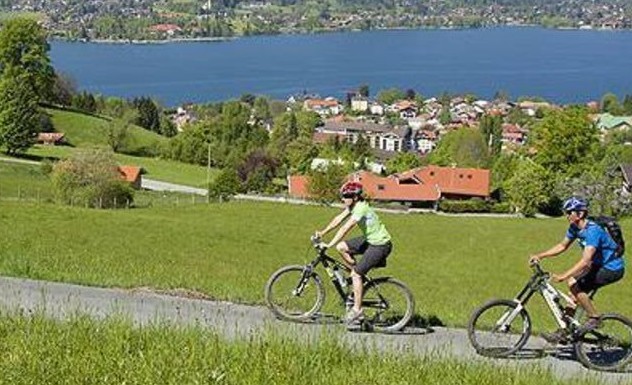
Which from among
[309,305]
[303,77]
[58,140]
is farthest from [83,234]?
[303,77]

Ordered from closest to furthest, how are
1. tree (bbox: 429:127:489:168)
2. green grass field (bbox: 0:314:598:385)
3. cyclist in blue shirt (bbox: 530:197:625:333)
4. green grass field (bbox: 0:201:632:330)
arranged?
green grass field (bbox: 0:314:598:385) → cyclist in blue shirt (bbox: 530:197:625:333) → green grass field (bbox: 0:201:632:330) → tree (bbox: 429:127:489:168)

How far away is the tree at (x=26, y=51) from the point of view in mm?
77125

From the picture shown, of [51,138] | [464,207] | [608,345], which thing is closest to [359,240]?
[608,345]

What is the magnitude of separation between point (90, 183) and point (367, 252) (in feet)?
119

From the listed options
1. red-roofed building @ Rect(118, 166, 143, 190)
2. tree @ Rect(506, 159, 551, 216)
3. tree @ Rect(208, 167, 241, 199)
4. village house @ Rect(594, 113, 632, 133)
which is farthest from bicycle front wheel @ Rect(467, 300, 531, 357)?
village house @ Rect(594, 113, 632, 133)

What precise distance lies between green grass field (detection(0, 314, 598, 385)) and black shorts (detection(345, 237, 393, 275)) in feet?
6.59

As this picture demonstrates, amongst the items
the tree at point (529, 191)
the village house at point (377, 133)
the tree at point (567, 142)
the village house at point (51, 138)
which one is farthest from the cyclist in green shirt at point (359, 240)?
the village house at point (377, 133)

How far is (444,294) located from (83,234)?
11.1 m

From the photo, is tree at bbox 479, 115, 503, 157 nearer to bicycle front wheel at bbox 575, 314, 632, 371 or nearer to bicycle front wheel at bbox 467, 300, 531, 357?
bicycle front wheel at bbox 467, 300, 531, 357

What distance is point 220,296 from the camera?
11.6 meters

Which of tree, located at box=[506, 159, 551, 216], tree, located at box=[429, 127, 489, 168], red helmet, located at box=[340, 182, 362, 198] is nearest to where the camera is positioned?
red helmet, located at box=[340, 182, 362, 198]

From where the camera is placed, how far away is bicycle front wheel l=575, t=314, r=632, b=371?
9047 millimetres

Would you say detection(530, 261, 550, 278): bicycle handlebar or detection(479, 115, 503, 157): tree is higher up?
detection(530, 261, 550, 278): bicycle handlebar

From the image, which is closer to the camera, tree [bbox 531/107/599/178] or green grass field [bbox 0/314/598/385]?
green grass field [bbox 0/314/598/385]
